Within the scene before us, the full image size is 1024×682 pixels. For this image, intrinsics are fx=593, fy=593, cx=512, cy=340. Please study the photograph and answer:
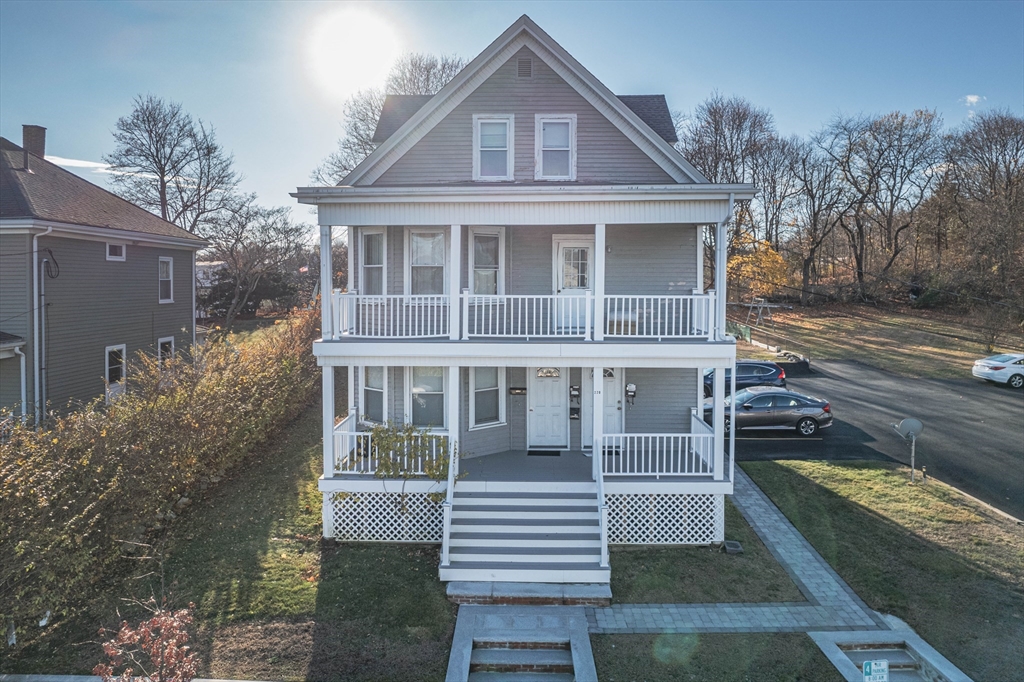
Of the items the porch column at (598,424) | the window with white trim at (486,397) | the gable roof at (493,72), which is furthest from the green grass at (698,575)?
the gable roof at (493,72)

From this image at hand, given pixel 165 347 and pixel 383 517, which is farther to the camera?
pixel 165 347

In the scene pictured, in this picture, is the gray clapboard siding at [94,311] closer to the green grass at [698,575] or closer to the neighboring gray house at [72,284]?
the neighboring gray house at [72,284]

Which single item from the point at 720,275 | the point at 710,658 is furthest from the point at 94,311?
the point at 710,658

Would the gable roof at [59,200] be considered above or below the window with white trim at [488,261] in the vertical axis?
above

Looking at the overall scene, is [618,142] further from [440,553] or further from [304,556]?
[304,556]

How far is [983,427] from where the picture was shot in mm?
20250

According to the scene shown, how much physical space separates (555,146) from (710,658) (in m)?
11.0

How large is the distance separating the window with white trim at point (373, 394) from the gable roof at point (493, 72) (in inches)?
178

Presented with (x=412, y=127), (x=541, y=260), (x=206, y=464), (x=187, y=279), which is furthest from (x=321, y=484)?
(x=187, y=279)

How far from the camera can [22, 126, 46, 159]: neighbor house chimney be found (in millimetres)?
22188

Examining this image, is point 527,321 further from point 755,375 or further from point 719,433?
point 755,375

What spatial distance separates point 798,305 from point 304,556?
4886 centimetres

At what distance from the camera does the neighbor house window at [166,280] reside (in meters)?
22.4

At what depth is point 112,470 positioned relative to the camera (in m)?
9.68
